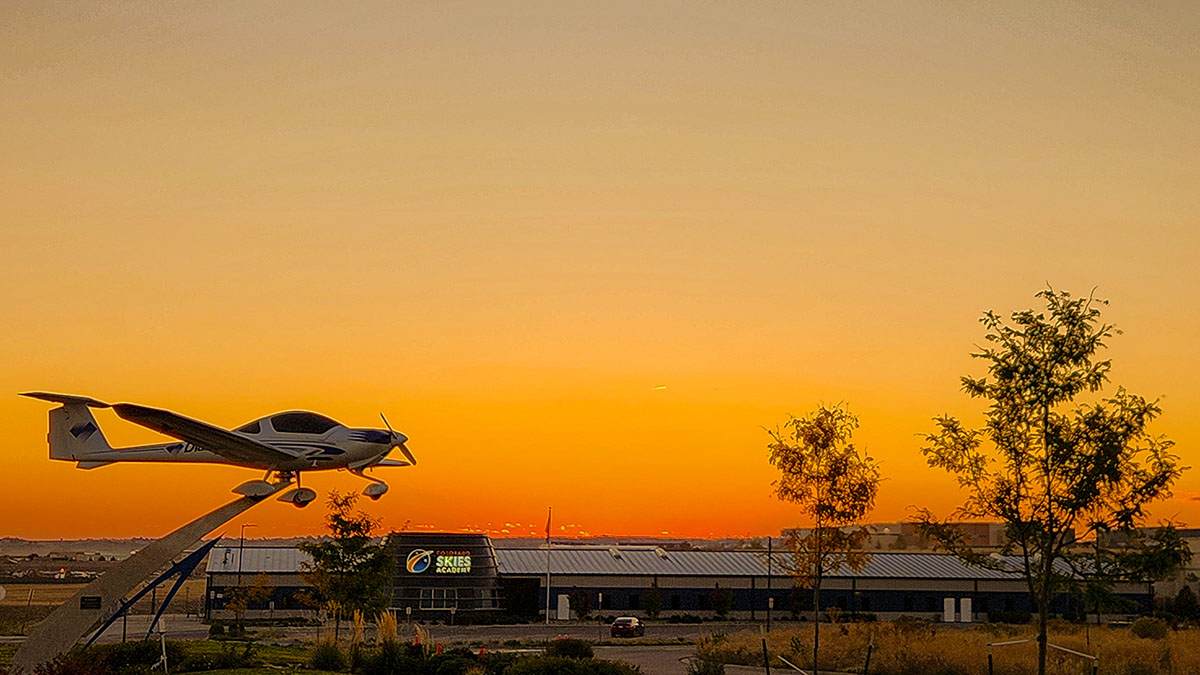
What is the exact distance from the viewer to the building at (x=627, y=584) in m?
79.5

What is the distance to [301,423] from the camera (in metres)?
26.5

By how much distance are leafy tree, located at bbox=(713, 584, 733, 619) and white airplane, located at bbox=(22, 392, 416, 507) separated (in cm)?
5595

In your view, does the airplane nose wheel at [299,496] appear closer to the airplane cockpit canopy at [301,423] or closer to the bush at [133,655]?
the airplane cockpit canopy at [301,423]

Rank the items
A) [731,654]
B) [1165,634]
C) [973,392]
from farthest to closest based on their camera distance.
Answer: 1. [1165,634]
2. [731,654]
3. [973,392]

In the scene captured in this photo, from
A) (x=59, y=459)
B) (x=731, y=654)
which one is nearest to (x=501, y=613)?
(x=731, y=654)

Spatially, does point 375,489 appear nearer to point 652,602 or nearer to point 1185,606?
point 652,602

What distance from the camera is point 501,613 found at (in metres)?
79.8

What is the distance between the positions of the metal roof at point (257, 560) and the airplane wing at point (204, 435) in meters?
57.3

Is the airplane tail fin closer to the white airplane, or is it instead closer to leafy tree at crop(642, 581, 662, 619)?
the white airplane

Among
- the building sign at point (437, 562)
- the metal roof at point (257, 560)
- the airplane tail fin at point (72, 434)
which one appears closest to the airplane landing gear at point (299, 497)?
the airplane tail fin at point (72, 434)

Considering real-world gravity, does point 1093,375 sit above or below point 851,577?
above

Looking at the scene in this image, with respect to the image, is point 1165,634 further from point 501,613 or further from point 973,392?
point 501,613

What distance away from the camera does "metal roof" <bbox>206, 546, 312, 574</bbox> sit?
8281cm

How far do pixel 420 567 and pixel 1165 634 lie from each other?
149ft
